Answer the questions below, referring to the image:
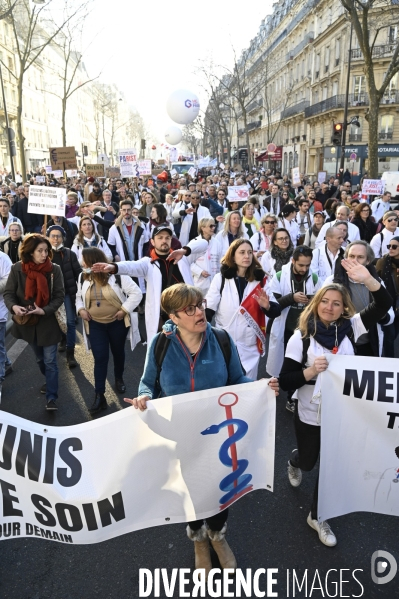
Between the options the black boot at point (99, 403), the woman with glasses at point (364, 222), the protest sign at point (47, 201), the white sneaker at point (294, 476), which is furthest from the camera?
the woman with glasses at point (364, 222)

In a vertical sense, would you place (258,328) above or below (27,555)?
above

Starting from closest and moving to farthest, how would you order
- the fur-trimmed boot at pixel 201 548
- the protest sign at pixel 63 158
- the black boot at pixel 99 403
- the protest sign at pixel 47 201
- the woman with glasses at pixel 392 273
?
the fur-trimmed boot at pixel 201 548 < the black boot at pixel 99 403 < the woman with glasses at pixel 392 273 < the protest sign at pixel 47 201 < the protest sign at pixel 63 158

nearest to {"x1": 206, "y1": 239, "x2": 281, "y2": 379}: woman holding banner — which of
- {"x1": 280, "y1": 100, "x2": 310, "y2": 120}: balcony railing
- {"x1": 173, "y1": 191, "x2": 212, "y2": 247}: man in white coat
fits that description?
{"x1": 173, "y1": 191, "x2": 212, "y2": 247}: man in white coat

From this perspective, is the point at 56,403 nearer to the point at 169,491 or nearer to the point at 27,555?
the point at 27,555

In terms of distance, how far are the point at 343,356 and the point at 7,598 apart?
8.19 ft

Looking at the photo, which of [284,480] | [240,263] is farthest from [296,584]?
[240,263]

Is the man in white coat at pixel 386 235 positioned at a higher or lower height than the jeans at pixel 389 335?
higher

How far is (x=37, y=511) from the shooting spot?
2.60 m

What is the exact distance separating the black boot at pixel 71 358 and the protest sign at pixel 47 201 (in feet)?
7.13

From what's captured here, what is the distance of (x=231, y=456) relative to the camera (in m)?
2.74

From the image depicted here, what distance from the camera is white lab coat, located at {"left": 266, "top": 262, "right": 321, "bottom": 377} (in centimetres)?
477

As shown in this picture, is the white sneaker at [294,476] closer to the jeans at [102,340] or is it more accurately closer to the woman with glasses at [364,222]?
the jeans at [102,340]

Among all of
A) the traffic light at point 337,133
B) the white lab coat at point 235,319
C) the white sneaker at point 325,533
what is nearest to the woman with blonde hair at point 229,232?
the white lab coat at point 235,319

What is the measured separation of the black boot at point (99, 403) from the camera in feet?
16.0
